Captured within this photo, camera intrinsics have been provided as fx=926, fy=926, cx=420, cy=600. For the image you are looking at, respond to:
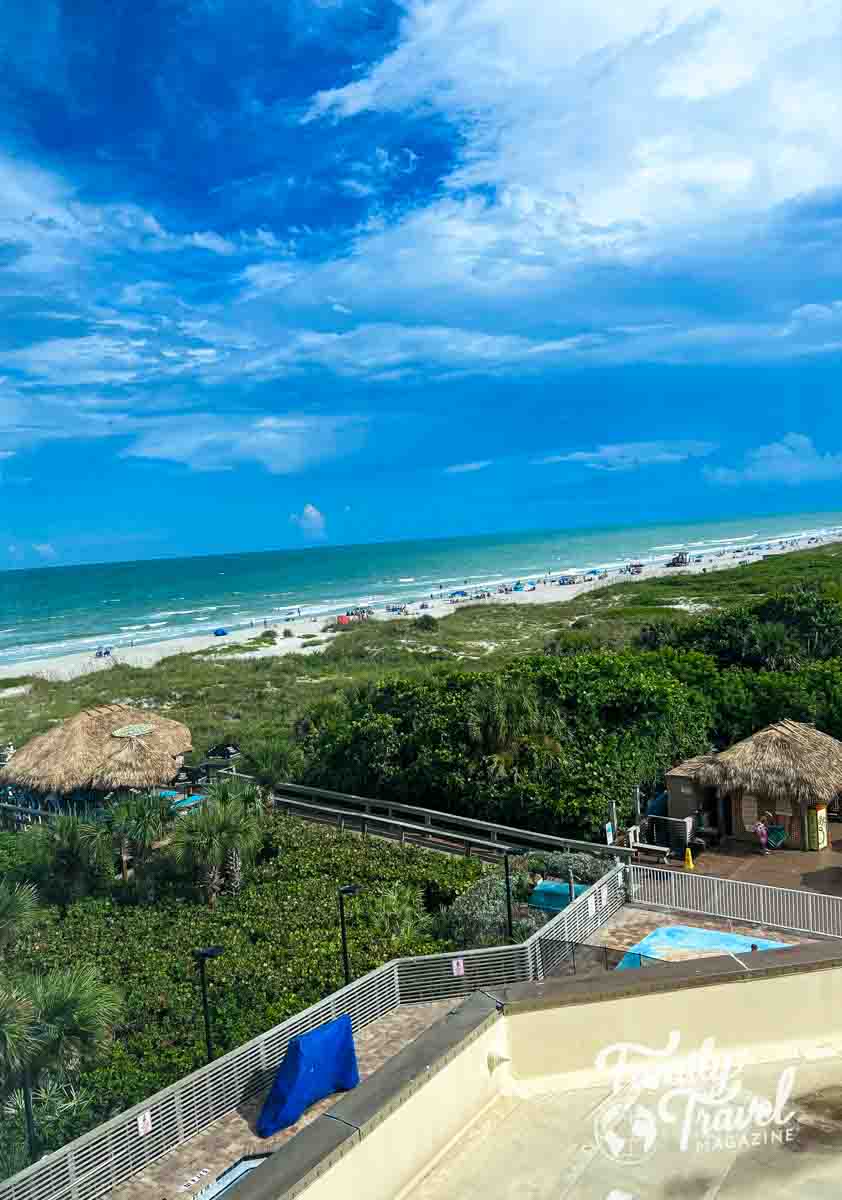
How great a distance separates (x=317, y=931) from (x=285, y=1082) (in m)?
5.31

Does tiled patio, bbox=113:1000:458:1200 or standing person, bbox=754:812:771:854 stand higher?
standing person, bbox=754:812:771:854

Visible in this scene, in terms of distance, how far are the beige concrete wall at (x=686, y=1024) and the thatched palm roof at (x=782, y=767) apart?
8.17m

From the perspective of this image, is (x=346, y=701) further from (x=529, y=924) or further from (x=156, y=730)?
(x=529, y=924)

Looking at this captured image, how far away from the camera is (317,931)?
14.3m

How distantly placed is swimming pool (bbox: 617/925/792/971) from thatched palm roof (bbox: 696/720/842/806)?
501 centimetres

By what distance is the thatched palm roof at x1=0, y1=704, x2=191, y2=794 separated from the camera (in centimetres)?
2220

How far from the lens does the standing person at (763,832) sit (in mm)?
16828

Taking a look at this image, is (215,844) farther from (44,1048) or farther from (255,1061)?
(255,1061)

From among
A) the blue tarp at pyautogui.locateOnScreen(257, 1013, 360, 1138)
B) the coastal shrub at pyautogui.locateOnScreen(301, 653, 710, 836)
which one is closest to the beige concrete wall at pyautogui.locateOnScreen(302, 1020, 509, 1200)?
the blue tarp at pyautogui.locateOnScreen(257, 1013, 360, 1138)

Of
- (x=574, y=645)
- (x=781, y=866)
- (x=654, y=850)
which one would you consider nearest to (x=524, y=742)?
(x=654, y=850)

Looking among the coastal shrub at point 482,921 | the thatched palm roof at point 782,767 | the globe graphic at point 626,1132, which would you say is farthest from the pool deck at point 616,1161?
the thatched palm roof at point 782,767

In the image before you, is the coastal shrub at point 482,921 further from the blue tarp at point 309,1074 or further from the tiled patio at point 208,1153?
the blue tarp at point 309,1074

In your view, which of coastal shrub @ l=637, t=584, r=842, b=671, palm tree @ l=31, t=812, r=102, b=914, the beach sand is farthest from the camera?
the beach sand

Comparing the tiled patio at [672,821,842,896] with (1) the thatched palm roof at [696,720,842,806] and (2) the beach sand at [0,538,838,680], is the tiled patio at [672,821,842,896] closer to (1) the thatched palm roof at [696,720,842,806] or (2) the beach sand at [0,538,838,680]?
(1) the thatched palm roof at [696,720,842,806]
